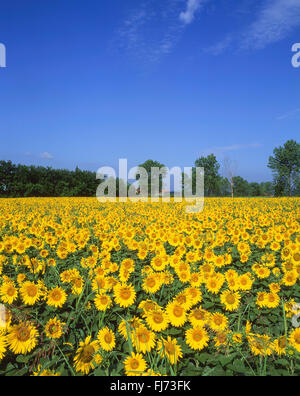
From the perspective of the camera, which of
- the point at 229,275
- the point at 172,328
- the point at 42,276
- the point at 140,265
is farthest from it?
the point at 140,265

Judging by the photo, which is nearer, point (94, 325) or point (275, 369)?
point (275, 369)

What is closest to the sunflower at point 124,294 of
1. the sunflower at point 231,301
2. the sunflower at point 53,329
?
the sunflower at point 53,329

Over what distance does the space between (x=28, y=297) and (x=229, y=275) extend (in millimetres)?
2837

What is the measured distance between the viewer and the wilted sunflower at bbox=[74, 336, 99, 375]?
1861 millimetres

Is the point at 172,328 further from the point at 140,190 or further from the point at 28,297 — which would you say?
the point at 140,190

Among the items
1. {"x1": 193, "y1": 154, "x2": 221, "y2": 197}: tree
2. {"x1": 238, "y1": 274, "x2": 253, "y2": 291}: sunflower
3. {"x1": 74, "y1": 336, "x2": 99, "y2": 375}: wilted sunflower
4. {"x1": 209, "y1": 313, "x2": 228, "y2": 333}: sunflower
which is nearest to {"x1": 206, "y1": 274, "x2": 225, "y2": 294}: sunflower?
{"x1": 238, "y1": 274, "x2": 253, "y2": 291}: sunflower

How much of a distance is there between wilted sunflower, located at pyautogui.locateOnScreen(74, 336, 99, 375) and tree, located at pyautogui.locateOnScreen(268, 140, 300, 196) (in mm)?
67775

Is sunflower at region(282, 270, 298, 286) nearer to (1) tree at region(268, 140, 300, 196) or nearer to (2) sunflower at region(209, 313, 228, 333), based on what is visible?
(2) sunflower at region(209, 313, 228, 333)

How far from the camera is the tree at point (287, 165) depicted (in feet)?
201

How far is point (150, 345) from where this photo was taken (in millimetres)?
2008

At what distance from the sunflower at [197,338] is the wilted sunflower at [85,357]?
0.95 metres

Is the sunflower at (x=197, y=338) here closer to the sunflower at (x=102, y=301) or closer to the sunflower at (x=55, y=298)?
the sunflower at (x=102, y=301)

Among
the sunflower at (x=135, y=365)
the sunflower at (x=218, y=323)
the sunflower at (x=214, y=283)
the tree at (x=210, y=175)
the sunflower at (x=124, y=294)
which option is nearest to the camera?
the sunflower at (x=135, y=365)
